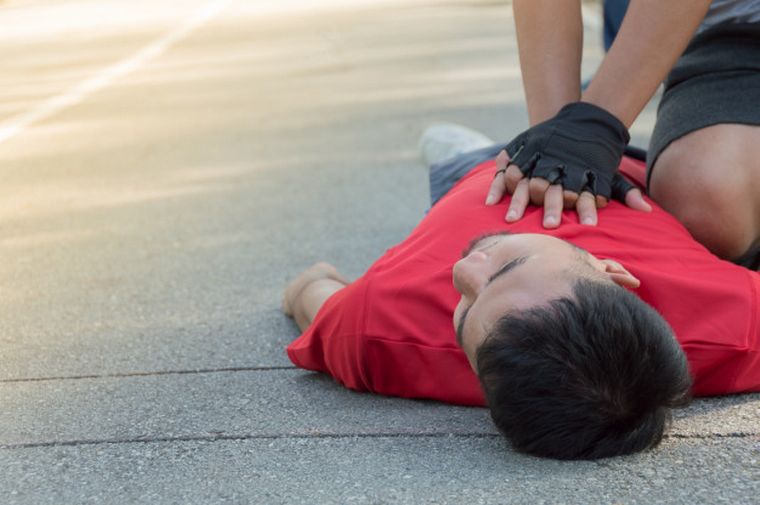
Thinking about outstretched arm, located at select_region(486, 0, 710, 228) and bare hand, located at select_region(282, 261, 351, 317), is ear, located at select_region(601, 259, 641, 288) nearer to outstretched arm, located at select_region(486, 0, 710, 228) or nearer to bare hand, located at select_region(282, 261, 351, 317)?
outstretched arm, located at select_region(486, 0, 710, 228)

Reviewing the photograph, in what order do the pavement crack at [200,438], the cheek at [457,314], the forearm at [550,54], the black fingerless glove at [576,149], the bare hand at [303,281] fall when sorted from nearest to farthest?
the cheek at [457,314]
the pavement crack at [200,438]
the black fingerless glove at [576,149]
the forearm at [550,54]
the bare hand at [303,281]

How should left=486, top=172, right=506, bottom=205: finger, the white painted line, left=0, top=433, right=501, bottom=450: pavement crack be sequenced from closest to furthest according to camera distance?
1. left=0, top=433, right=501, bottom=450: pavement crack
2. left=486, top=172, right=506, bottom=205: finger
3. the white painted line

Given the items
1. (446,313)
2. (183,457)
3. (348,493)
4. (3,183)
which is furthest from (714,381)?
(3,183)

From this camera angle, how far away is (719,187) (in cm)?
298

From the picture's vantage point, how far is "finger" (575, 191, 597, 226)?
268 centimetres

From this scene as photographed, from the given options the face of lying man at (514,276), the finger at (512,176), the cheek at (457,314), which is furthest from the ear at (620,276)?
the finger at (512,176)

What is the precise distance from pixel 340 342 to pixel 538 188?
540 mm

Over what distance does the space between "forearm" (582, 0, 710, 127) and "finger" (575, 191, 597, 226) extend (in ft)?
0.83

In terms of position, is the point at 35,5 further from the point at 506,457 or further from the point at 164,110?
the point at 506,457

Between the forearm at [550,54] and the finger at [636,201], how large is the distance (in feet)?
1.08

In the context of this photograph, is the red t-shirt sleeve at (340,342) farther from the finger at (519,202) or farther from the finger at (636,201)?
the finger at (636,201)

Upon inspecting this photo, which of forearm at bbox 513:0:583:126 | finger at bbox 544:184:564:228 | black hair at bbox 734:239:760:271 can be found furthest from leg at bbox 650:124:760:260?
finger at bbox 544:184:564:228

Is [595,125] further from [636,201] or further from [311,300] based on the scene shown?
[311,300]

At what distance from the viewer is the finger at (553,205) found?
2637mm
